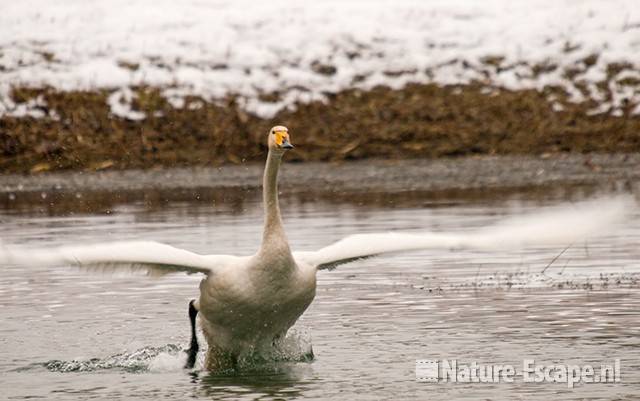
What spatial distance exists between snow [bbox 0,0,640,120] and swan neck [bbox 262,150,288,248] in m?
14.2

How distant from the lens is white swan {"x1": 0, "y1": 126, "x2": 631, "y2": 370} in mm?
10750

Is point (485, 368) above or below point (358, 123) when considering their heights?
below

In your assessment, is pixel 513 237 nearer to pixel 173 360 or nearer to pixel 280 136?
pixel 280 136

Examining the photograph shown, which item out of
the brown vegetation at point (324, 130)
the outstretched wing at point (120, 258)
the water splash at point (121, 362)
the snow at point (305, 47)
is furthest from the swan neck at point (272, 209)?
the snow at point (305, 47)

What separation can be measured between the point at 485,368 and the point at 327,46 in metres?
17.9

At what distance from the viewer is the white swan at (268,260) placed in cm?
1075

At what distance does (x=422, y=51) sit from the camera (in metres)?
27.4

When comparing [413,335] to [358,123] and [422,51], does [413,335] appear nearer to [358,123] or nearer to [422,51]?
[358,123]

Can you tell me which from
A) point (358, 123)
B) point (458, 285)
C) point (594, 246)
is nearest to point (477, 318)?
point (458, 285)

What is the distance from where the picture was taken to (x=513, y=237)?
11.4 m

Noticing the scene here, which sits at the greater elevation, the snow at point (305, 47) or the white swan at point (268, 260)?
the snow at point (305, 47)

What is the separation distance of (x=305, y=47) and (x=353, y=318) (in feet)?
51.5

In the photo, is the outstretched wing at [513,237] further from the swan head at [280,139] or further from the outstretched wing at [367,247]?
the swan head at [280,139]

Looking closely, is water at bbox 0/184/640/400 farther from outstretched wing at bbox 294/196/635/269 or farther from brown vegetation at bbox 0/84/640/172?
brown vegetation at bbox 0/84/640/172
